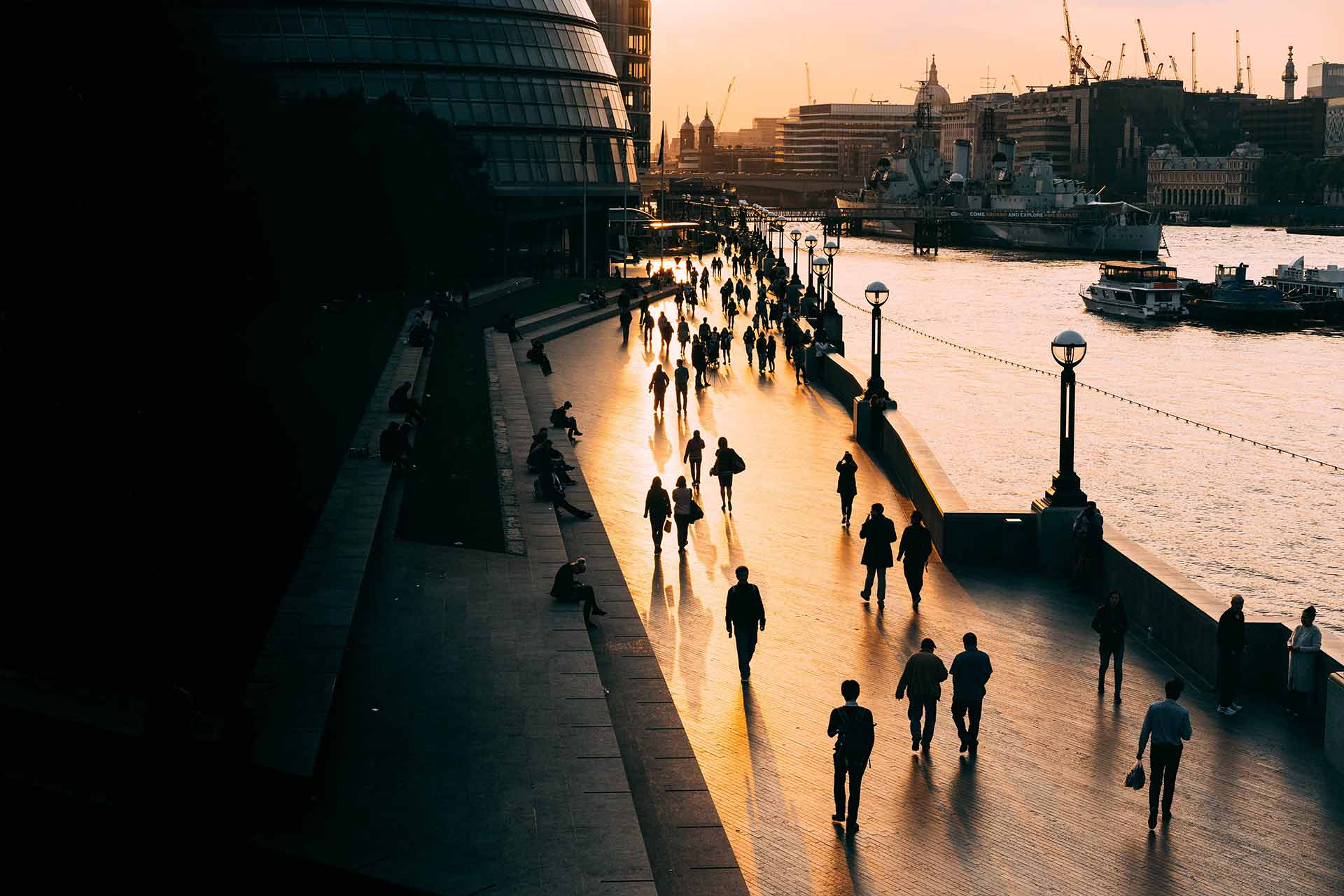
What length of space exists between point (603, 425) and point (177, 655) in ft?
68.4

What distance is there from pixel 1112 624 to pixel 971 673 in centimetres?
257

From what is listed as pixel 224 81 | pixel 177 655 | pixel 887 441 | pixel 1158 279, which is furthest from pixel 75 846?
pixel 1158 279

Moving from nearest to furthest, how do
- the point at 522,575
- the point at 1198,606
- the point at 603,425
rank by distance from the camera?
1. the point at 1198,606
2. the point at 522,575
3. the point at 603,425

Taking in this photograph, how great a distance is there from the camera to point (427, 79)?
71.9 m

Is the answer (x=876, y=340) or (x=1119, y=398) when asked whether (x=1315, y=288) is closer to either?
(x=1119, y=398)

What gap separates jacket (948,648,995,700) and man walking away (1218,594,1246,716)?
2917 mm

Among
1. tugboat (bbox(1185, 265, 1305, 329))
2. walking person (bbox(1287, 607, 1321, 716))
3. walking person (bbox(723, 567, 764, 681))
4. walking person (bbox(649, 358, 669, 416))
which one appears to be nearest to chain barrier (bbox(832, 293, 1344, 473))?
walking person (bbox(649, 358, 669, 416))

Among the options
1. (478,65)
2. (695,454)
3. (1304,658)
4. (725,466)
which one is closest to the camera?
(1304,658)

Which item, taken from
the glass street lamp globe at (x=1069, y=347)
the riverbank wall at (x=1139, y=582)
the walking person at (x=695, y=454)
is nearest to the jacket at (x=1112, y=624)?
the riverbank wall at (x=1139, y=582)

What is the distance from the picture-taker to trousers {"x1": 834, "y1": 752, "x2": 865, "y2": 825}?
11.8m

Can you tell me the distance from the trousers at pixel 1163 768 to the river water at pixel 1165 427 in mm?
12140

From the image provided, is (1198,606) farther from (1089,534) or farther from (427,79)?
(427,79)

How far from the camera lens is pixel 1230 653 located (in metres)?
14.8

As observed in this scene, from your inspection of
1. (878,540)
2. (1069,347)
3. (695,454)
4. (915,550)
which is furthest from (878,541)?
(695,454)
